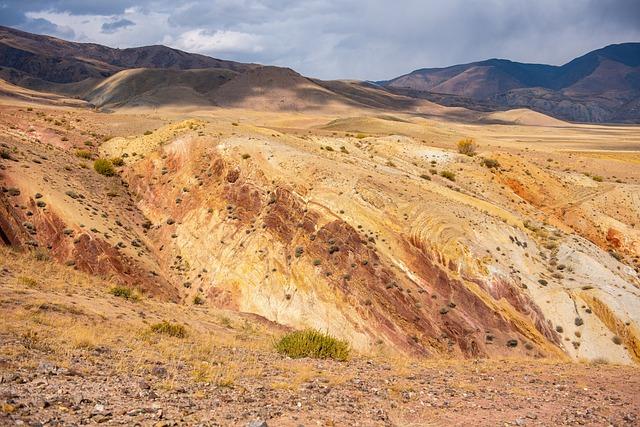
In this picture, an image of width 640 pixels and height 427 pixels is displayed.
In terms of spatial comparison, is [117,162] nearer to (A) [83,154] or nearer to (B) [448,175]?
(A) [83,154]

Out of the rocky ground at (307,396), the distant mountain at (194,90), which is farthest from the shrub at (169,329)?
the distant mountain at (194,90)

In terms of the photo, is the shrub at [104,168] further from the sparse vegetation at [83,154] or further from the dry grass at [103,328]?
the dry grass at [103,328]

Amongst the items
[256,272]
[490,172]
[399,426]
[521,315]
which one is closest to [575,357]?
Answer: [521,315]

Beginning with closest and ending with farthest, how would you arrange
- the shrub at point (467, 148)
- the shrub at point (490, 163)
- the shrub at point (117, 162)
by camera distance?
the shrub at point (117, 162)
the shrub at point (490, 163)
the shrub at point (467, 148)

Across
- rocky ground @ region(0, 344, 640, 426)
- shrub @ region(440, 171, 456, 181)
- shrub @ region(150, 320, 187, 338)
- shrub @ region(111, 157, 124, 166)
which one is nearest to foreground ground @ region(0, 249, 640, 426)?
rocky ground @ region(0, 344, 640, 426)

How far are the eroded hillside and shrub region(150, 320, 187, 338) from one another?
8.17 m

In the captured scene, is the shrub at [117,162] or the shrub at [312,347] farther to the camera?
the shrub at [117,162]

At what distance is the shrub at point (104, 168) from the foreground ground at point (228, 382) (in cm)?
1812

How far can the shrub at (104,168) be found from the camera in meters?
32.6

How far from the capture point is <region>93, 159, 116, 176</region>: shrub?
32625mm

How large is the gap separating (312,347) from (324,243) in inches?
435

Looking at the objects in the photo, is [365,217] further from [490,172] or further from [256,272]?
[490,172]

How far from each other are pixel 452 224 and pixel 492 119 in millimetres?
176156

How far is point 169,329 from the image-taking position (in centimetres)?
1409
